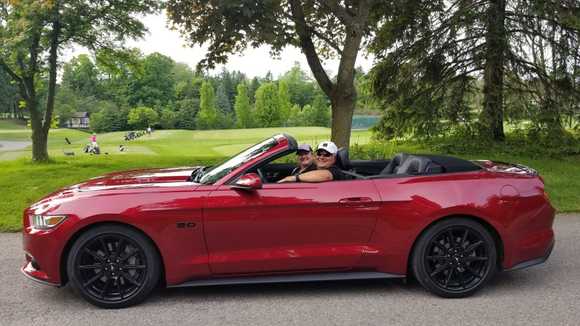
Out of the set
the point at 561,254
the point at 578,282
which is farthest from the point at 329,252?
the point at 561,254

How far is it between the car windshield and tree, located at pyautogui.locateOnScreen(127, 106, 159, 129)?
63.6 meters

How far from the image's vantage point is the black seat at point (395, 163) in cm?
504

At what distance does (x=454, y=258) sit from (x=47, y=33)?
13.0m

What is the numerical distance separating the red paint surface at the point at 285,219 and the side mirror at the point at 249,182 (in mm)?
84

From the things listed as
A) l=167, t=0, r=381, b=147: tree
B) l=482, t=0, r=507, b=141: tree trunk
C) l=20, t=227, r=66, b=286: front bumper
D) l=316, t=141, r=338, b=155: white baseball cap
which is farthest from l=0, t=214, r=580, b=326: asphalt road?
l=482, t=0, r=507, b=141: tree trunk

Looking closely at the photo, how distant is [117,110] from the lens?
72.2 m

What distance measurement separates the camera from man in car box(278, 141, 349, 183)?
171 inches

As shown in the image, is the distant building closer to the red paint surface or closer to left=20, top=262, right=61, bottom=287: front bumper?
left=20, top=262, right=61, bottom=287: front bumper

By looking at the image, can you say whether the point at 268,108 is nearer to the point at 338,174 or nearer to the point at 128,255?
the point at 338,174

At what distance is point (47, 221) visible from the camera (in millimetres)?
4039

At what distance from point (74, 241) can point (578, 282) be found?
439 cm

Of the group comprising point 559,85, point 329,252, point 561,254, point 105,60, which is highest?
point 105,60

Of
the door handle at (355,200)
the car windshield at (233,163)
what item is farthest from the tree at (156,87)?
the door handle at (355,200)

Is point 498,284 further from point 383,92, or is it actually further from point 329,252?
point 383,92
